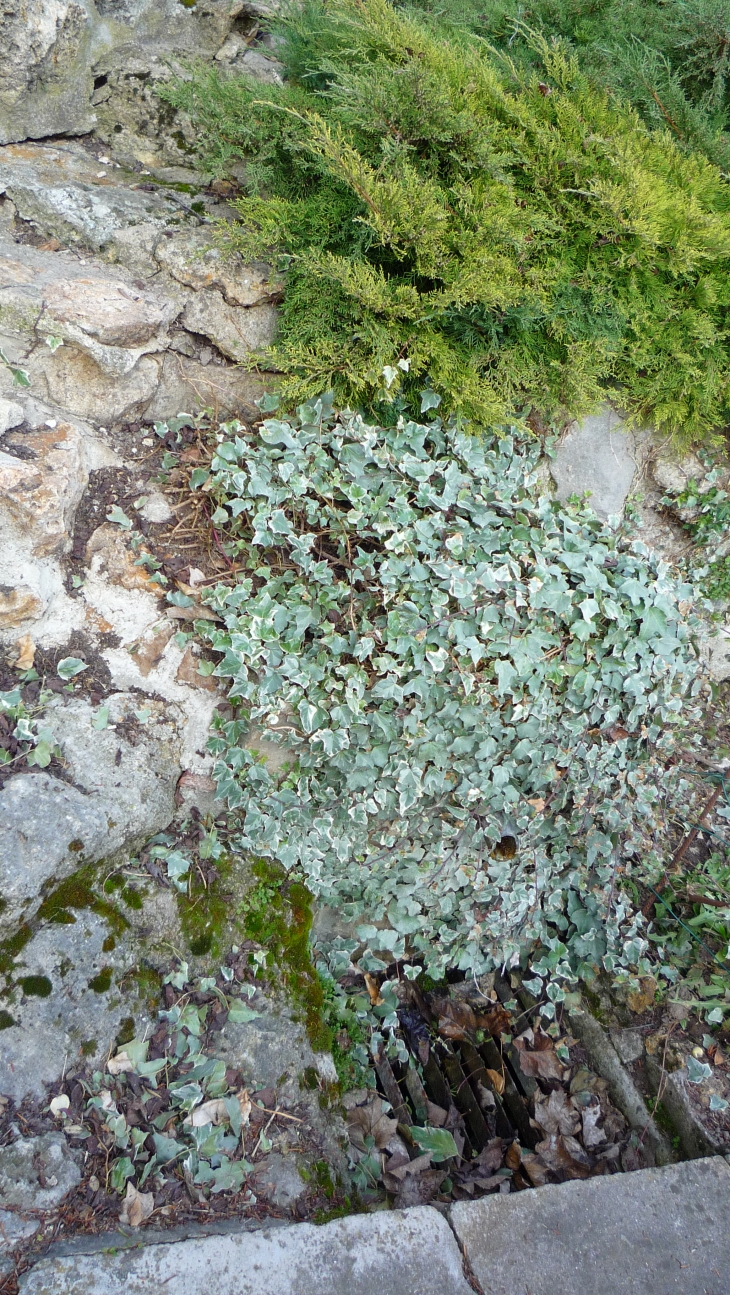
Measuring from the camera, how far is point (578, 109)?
2580 mm

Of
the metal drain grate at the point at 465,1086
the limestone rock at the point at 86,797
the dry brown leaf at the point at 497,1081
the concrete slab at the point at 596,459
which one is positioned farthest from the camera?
the concrete slab at the point at 596,459

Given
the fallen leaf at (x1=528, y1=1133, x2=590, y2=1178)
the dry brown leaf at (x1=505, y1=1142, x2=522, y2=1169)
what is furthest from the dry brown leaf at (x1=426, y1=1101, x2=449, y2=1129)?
the fallen leaf at (x1=528, y1=1133, x2=590, y2=1178)

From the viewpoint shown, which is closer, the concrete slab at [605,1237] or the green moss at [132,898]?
the concrete slab at [605,1237]

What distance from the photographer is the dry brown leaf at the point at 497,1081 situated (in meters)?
2.73

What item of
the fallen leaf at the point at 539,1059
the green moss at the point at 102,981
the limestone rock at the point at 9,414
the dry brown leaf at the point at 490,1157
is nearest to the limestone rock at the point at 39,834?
the green moss at the point at 102,981

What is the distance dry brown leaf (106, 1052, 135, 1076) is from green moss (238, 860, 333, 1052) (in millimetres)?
556

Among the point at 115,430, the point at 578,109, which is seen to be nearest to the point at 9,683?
the point at 115,430

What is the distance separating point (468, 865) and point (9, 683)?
188 centimetres

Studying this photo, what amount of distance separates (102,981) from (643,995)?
2.12 m

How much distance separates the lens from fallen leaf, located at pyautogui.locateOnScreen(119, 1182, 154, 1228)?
187 cm

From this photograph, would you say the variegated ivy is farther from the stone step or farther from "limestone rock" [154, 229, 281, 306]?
the stone step

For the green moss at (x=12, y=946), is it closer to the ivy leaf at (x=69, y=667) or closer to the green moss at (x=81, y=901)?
the green moss at (x=81, y=901)

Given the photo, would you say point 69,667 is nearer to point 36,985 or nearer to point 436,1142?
point 36,985

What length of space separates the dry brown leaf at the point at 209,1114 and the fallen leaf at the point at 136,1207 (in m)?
0.20
